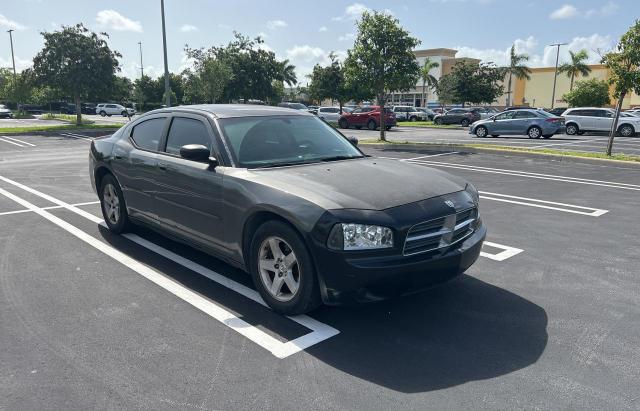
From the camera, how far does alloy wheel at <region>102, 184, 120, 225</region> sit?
6.05 meters

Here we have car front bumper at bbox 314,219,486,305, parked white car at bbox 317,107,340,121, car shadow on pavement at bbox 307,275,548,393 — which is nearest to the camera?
car shadow on pavement at bbox 307,275,548,393

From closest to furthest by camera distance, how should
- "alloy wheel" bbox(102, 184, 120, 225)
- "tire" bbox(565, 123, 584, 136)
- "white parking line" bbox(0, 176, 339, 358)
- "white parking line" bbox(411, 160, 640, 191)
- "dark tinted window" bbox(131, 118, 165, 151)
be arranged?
"white parking line" bbox(0, 176, 339, 358)
"dark tinted window" bbox(131, 118, 165, 151)
"alloy wheel" bbox(102, 184, 120, 225)
"white parking line" bbox(411, 160, 640, 191)
"tire" bbox(565, 123, 584, 136)

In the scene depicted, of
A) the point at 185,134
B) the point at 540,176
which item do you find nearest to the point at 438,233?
the point at 185,134

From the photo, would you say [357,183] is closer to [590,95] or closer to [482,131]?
[482,131]

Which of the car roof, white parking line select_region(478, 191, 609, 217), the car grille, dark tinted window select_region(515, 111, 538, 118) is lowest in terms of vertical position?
white parking line select_region(478, 191, 609, 217)

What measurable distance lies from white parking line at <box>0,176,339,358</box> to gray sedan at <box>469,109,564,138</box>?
2133 cm

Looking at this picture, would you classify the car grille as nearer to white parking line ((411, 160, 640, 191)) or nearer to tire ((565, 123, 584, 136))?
white parking line ((411, 160, 640, 191))

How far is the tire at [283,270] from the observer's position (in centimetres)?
357

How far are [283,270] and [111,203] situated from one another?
3.43 m

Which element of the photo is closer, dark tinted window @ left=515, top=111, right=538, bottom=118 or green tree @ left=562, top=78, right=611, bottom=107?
dark tinted window @ left=515, top=111, right=538, bottom=118

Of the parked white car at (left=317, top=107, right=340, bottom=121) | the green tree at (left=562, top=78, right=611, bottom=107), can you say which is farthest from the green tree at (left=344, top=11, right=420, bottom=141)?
the green tree at (left=562, top=78, right=611, bottom=107)

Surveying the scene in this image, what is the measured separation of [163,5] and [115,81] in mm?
10092

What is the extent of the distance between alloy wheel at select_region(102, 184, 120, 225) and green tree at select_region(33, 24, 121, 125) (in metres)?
27.4

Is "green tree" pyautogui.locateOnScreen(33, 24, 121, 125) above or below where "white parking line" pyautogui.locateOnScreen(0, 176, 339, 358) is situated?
above
